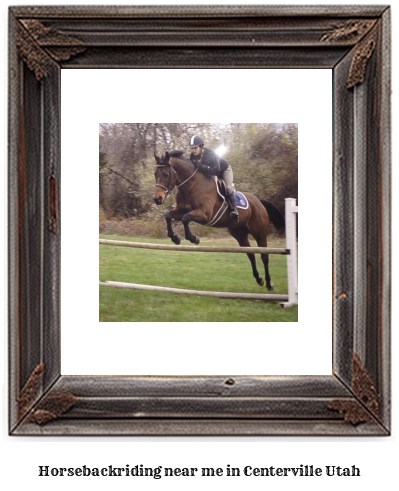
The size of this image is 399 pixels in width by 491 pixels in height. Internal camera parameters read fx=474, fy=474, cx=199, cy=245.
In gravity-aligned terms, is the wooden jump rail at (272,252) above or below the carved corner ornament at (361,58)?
below

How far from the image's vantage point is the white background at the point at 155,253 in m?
0.86

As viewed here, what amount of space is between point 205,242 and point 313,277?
0.21m

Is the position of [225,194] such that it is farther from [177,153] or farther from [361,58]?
[361,58]

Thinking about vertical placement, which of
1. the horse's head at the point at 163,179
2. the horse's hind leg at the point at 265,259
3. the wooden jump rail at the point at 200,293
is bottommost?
the wooden jump rail at the point at 200,293

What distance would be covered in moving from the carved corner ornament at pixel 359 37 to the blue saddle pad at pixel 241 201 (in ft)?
1.00

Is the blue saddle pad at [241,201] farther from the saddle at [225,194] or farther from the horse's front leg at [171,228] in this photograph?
the horse's front leg at [171,228]

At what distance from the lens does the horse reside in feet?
2.87

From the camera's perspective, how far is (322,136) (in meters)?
0.87

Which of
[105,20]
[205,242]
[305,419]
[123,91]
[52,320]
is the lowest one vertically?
[305,419]

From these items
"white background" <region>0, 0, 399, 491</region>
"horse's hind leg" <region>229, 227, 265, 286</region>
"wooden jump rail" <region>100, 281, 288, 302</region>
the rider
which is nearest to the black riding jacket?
the rider
